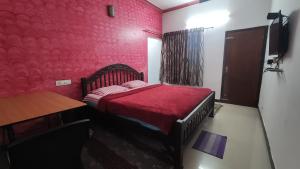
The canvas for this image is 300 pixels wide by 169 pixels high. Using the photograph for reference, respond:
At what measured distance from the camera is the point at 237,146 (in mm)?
2021

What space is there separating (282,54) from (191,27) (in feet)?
9.85

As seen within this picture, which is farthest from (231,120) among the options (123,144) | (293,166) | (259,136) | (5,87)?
(5,87)

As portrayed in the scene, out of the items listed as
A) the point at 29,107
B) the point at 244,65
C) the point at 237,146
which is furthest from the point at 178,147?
the point at 244,65

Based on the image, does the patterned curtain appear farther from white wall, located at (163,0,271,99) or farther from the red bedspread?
the red bedspread

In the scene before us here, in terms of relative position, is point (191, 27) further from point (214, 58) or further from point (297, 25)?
point (297, 25)

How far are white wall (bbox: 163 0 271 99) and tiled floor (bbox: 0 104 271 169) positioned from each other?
53.4 inches

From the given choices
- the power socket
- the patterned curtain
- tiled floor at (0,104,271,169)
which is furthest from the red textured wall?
the patterned curtain

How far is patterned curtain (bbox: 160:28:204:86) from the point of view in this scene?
421cm

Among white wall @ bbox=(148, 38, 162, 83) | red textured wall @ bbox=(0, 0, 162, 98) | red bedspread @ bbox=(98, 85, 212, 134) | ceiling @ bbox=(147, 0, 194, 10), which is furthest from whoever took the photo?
white wall @ bbox=(148, 38, 162, 83)

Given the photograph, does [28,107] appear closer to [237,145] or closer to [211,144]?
[211,144]

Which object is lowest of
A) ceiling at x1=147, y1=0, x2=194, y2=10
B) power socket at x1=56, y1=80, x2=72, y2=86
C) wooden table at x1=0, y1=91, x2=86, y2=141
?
wooden table at x1=0, y1=91, x2=86, y2=141

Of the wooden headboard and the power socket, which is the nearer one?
the power socket

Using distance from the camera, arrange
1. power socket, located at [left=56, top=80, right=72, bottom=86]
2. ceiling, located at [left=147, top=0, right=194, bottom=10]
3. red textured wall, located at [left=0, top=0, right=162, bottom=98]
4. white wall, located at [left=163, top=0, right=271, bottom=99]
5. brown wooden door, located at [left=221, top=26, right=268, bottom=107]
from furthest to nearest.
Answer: ceiling, located at [left=147, top=0, right=194, bottom=10]
brown wooden door, located at [left=221, top=26, right=268, bottom=107]
white wall, located at [left=163, top=0, right=271, bottom=99]
power socket, located at [left=56, top=80, right=72, bottom=86]
red textured wall, located at [left=0, top=0, right=162, bottom=98]

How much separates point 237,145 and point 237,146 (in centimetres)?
3
